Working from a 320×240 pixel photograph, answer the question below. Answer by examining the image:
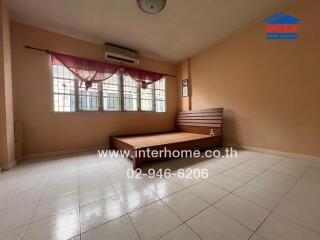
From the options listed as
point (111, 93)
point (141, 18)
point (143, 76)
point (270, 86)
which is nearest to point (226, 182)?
point (270, 86)

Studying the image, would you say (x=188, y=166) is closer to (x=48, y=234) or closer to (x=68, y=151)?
(x=48, y=234)

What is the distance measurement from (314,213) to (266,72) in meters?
2.64

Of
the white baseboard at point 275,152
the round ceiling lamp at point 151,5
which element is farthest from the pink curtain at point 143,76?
the white baseboard at point 275,152

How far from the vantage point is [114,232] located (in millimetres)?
1037

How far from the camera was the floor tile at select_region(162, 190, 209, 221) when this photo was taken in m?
1.23

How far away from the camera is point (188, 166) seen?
233cm

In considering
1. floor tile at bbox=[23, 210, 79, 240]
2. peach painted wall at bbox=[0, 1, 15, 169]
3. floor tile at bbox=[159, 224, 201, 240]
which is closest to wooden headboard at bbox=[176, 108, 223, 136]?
floor tile at bbox=[159, 224, 201, 240]

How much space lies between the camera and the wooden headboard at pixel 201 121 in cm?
352

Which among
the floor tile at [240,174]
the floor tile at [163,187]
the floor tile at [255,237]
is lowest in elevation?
the floor tile at [255,237]

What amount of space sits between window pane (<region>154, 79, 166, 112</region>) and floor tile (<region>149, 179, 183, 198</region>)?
3049mm

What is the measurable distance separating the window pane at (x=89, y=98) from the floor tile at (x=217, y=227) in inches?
129

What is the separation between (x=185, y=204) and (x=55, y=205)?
1268 mm

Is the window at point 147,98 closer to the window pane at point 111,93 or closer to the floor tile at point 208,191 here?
the window pane at point 111,93

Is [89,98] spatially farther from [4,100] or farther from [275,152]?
[275,152]
